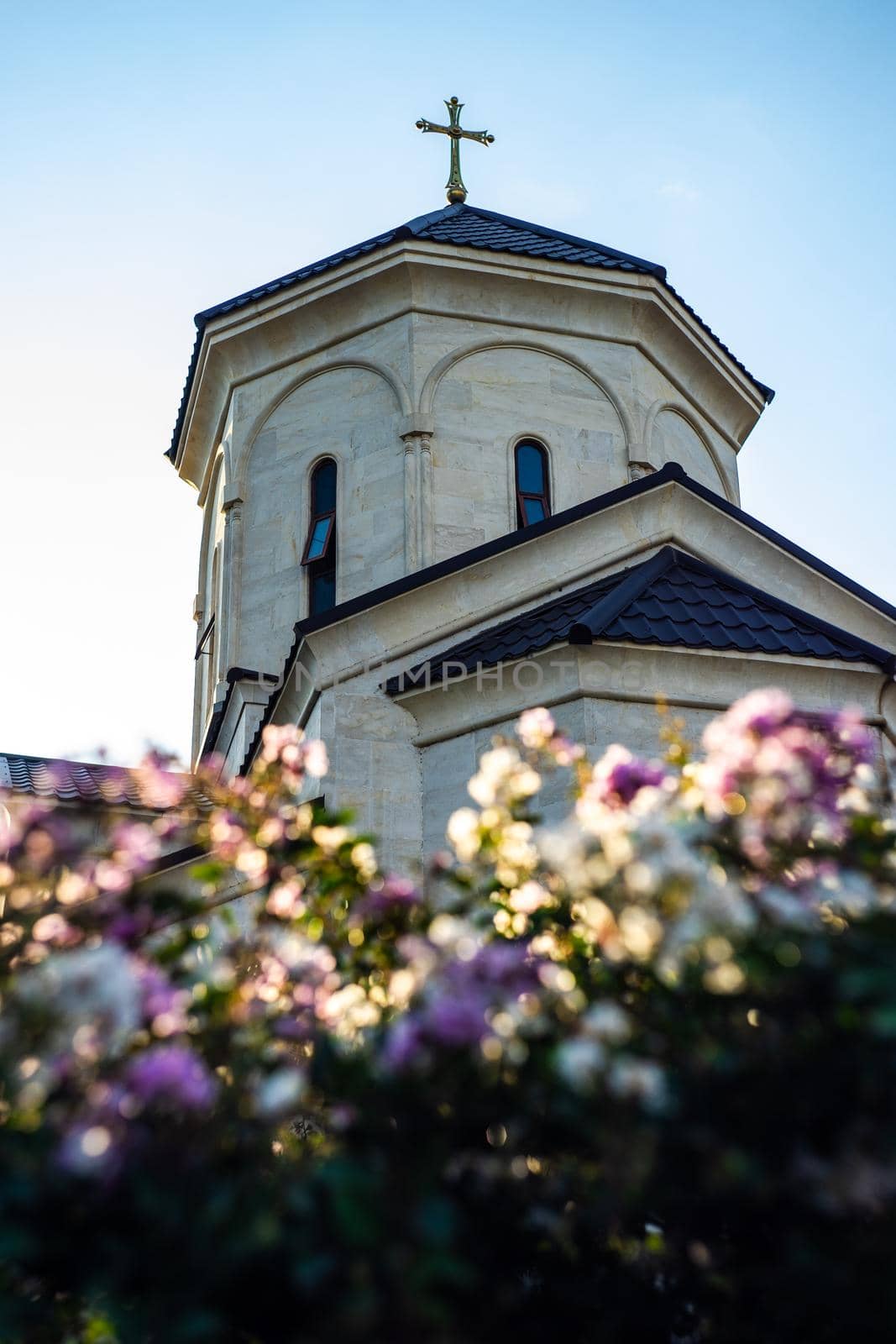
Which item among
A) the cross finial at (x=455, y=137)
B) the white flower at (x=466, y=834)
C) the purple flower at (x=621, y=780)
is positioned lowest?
the white flower at (x=466, y=834)

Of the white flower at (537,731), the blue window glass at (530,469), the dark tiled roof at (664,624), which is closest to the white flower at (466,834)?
the white flower at (537,731)

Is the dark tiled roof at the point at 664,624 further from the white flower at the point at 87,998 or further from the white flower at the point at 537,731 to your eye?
the white flower at the point at 87,998

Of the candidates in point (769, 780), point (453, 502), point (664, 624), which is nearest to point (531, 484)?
point (453, 502)

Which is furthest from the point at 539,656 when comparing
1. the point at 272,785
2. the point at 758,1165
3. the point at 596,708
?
the point at 758,1165

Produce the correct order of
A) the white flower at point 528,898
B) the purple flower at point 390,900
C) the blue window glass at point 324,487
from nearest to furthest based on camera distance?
the purple flower at point 390,900 < the white flower at point 528,898 < the blue window glass at point 324,487

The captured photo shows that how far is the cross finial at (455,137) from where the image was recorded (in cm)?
1514

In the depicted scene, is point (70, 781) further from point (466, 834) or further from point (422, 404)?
point (466, 834)

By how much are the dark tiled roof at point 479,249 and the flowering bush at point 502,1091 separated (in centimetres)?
991

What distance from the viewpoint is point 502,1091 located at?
2.18 m

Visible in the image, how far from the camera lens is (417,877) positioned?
281 inches

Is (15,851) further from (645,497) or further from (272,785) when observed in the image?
(645,497)

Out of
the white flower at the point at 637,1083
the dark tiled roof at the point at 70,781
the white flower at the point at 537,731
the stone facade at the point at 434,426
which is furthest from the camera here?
the stone facade at the point at 434,426

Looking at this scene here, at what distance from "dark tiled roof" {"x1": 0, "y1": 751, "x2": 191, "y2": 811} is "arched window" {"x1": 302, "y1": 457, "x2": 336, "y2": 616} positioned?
244 centimetres

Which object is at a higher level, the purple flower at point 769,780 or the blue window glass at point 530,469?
the blue window glass at point 530,469
